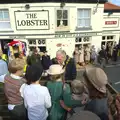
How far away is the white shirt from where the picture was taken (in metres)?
2.39

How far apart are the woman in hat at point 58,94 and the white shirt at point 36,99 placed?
18 centimetres

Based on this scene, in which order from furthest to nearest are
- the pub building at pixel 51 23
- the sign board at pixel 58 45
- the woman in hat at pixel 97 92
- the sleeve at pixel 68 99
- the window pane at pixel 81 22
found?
the window pane at pixel 81 22, the sign board at pixel 58 45, the pub building at pixel 51 23, the sleeve at pixel 68 99, the woman in hat at pixel 97 92

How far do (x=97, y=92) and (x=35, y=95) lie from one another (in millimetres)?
907

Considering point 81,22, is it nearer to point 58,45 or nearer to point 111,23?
point 58,45

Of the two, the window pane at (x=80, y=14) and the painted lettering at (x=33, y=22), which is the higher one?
the window pane at (x=80, y=14)

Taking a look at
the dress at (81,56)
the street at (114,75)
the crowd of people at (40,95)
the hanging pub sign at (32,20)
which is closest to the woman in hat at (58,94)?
the crowd of people at (40,95)

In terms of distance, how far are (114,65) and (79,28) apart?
4.14 metres

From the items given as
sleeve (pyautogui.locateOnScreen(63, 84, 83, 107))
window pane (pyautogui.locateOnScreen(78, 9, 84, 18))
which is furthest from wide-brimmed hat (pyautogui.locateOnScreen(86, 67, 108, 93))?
window pane (pyautogui.locateOnScreen(78, 9, 84, 18))

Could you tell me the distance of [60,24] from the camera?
1221cm

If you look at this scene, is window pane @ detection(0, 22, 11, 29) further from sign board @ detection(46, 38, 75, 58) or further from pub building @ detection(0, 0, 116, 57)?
sign board @ detection(46, 38, 75, 58)

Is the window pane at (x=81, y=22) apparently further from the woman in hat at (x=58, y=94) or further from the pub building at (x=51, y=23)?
the woman in hat at (x=58, y=94)

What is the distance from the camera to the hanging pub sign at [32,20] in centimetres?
1176

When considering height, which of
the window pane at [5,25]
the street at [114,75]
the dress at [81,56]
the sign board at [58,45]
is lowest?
the street at [114,75]

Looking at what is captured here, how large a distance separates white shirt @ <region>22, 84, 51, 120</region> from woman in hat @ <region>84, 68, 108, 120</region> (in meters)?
0.71
